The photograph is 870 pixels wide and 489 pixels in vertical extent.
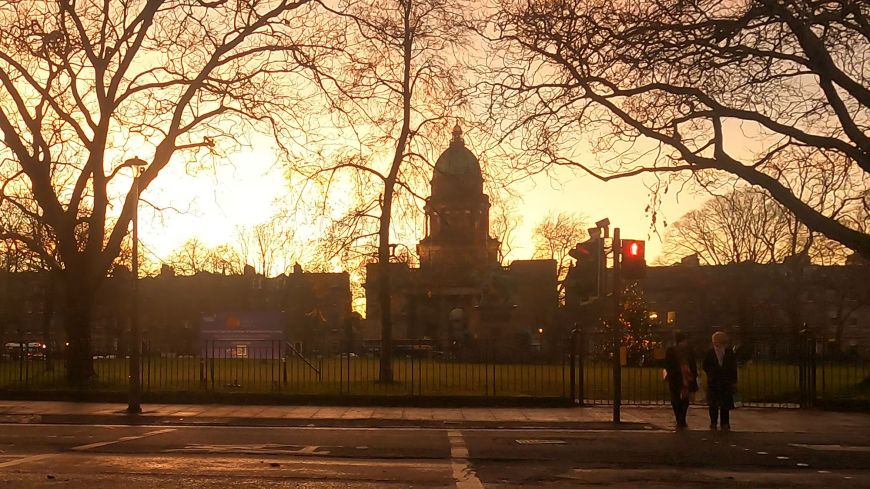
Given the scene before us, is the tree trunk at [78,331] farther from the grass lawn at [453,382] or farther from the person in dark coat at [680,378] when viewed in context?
the person in dark coat at [680,378]

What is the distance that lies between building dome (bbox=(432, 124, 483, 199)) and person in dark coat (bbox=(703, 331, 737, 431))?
11.8 m

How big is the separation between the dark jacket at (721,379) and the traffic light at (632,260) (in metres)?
2.15

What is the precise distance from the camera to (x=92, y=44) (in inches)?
1116

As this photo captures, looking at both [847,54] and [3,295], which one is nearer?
[847,54]

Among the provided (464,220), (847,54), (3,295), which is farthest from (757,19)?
(3,295)

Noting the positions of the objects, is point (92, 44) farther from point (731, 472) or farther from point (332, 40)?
point (731, 472)

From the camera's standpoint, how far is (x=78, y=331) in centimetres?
2870

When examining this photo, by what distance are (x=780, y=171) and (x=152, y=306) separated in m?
72.2

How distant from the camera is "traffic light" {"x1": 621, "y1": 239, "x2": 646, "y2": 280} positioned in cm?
2061

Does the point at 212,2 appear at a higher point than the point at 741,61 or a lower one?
higher

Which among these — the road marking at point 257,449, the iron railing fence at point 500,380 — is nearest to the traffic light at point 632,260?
the iron railing fence at point 500,380

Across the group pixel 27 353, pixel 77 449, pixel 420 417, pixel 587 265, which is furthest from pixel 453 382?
pixel 77 449

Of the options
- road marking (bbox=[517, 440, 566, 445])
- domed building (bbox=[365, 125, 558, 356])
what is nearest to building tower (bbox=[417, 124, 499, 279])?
domed building (bbox=[365, 125, 558, 356])

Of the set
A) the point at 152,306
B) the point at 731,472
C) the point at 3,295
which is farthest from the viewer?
the point at 152,306
